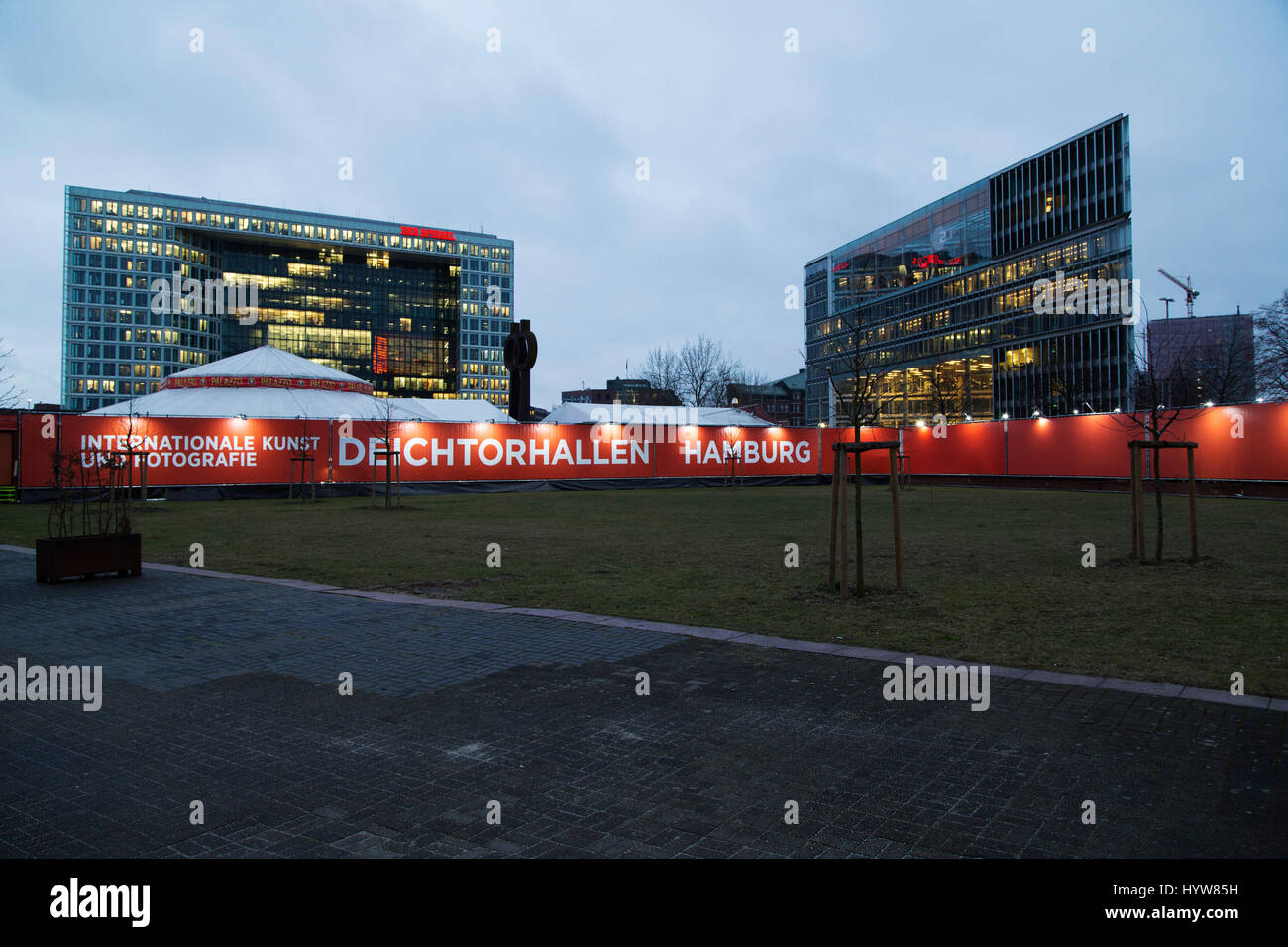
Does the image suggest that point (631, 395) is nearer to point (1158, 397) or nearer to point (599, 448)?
point (599, 448)

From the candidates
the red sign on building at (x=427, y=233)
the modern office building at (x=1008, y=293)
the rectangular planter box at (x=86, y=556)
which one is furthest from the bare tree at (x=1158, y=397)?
the red sign on building at (x=427, y=233)

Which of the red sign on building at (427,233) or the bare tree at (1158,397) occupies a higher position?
the red sign on building at (427,233)

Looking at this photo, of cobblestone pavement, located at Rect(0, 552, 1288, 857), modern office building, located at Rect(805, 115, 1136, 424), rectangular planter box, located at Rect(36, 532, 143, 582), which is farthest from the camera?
modern office building, located at Rect(805, 115, 1136, 424)

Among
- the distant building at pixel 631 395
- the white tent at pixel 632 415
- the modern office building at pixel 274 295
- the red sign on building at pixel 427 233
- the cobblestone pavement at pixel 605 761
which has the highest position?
the red sign on building at pixel 427 233

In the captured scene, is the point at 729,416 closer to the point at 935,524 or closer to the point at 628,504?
the point at 628,504

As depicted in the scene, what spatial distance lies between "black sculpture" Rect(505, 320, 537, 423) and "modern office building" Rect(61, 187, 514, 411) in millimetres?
97196

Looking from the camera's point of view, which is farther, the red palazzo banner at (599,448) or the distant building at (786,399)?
the distant building at (786,399)

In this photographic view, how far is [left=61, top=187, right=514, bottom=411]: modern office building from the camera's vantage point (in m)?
124

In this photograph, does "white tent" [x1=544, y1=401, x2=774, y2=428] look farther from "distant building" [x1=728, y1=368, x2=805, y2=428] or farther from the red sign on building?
the red sign on building

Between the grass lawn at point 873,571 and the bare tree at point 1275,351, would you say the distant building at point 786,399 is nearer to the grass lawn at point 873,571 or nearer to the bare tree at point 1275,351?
the bare tree at point 1275,351

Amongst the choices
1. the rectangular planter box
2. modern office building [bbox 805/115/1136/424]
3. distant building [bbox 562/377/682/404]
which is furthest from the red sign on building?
the rectangular planter box

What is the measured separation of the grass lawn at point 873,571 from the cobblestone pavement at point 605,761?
1.27 m

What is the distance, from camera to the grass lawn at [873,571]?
6.70 meters

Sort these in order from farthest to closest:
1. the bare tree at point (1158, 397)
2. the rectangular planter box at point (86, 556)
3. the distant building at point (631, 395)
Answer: the distant building at point (631, 395), the bare tree at point (1158, 397), the rectangular planter box at point (86, 556)
